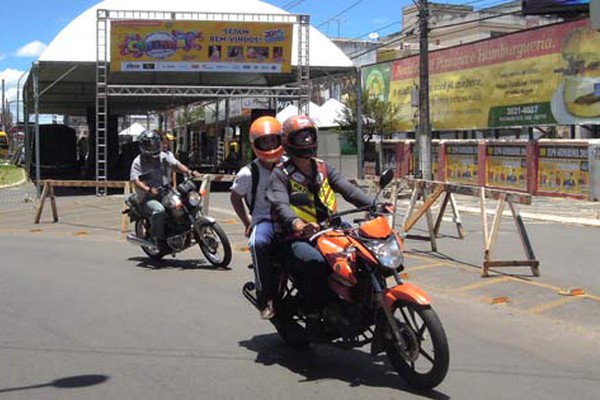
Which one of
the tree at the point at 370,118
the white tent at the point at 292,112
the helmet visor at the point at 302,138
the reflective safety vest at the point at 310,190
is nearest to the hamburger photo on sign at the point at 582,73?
the white tent at the point at 292,112

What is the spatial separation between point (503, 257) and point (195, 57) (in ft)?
54.4

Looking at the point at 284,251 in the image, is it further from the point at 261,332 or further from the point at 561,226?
the point at 561,226

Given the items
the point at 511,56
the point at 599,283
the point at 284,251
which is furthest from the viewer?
the point at 511,56

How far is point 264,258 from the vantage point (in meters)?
5.62

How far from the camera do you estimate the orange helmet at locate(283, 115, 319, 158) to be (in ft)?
18.0

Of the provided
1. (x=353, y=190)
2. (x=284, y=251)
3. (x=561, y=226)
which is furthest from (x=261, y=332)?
(x=561, y=226)

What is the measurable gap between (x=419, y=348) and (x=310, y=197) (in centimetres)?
142

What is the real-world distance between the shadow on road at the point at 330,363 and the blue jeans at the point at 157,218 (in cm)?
415

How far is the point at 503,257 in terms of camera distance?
35.7 feet

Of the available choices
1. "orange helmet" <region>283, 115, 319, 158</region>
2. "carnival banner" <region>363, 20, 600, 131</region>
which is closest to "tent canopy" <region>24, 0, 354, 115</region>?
"carnival banner" <region>363, 20, 600, 131</region>

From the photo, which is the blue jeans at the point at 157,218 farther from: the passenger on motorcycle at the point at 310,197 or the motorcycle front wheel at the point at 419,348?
the motorcycle front wheel at the point at 419,348

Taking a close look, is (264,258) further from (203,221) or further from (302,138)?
(203,221)

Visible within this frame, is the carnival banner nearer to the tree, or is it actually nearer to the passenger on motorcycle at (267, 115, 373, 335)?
the tree

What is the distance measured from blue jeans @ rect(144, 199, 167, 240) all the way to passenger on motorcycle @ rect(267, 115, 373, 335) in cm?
479
